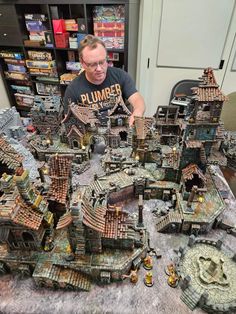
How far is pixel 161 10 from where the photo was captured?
7.82m

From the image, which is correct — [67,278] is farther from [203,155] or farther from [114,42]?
[114,42]

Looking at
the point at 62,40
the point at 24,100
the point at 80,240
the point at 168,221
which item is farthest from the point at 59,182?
the point at 24,100

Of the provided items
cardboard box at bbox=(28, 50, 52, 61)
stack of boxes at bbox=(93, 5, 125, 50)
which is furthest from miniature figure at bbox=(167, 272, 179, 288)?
cardboard box at bbox=(28, 50, 52, 61)

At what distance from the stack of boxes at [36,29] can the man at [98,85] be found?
9.35 ft

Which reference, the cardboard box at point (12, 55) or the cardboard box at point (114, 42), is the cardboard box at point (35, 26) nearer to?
the cardboard box at point (12, 55)

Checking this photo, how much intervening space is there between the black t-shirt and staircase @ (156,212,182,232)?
3633 mm

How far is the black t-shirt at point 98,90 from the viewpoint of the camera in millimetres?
6484

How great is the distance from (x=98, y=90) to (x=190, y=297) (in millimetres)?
5291

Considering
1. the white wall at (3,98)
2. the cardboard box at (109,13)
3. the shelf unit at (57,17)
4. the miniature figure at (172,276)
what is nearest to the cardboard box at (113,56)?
the shelf unit at (57,17)

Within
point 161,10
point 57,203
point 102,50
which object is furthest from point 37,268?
point 161,10

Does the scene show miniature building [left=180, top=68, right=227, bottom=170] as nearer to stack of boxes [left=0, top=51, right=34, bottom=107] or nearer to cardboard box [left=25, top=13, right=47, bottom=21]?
cardboard box [left=25, top=13, right=47, bottom=21]

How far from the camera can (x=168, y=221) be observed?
418cm

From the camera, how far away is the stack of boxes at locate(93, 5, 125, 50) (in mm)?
7367

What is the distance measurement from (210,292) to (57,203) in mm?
2741
